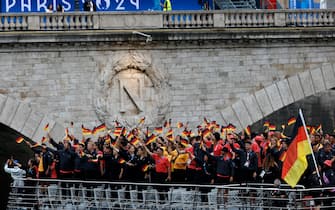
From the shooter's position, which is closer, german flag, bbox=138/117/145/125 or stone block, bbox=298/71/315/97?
german flag, bbox=138/117/145/125

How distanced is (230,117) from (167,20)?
10.5ft

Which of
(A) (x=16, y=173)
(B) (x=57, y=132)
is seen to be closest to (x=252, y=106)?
(B) (x=57, y=132)

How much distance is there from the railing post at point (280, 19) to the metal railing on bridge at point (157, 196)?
9.66m

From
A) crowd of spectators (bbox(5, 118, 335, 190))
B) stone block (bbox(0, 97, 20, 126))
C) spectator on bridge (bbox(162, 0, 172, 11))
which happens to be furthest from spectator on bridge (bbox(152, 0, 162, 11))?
crowd of spectators (bbox(5, 118, 335, 190))

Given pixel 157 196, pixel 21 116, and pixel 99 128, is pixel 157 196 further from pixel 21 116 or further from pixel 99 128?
pixel 21 116

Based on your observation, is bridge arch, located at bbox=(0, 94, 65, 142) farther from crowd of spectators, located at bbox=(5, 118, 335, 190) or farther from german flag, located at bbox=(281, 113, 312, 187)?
german flag, located at bbox=(281, 113, 312, 187)

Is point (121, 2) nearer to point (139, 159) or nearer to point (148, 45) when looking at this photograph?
point (148, 45)

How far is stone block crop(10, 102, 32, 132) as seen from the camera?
37.9 metres

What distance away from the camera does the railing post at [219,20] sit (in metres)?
39.1

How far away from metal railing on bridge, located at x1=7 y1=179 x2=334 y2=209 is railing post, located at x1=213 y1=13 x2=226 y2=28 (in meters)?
8.64

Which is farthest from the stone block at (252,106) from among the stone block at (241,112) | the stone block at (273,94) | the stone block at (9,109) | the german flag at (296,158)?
the german flag at (296,158)

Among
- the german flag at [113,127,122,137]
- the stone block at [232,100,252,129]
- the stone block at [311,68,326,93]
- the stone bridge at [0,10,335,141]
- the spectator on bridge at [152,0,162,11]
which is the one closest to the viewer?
the german flag at [113,127,122,137]

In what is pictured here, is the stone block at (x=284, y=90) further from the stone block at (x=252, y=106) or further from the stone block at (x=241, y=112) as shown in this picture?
the stone block at (x=241, y=112)

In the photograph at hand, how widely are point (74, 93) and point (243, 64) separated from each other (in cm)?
476
